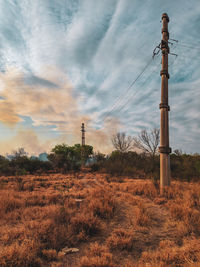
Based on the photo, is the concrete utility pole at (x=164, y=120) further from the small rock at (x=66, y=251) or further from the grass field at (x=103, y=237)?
the small rock at (x=66, y=251)

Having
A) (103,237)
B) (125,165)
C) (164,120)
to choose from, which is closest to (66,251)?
(103,237)

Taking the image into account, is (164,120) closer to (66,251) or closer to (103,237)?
(103,237)

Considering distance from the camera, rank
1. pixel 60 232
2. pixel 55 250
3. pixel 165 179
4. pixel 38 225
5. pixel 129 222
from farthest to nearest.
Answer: pixel 165 179 < pixel 129 222 < pixel 38 225 < pixel 60 232 < pixel 55 250

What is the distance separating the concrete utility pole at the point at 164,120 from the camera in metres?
8.74

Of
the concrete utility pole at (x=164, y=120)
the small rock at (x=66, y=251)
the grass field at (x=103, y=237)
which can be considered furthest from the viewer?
the concrete utility pole at (x=164, y=120)

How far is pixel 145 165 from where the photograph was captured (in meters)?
22.3

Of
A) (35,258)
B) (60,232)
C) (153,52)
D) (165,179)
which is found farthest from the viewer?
(153,52)

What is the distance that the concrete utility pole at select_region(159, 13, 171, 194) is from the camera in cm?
874

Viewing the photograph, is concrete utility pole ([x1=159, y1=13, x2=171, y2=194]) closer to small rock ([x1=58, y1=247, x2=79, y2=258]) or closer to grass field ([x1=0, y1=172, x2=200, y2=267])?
grass field ([x1=0, y1=172, x2=200, y2=267])

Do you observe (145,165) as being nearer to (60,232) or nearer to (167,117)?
(167,117)

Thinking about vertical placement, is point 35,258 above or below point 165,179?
below

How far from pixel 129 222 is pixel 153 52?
10117mm

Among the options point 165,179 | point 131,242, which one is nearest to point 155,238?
point 131,242

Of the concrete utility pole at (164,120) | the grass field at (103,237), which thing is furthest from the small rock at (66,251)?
the concrete utility pole at (164,120)
